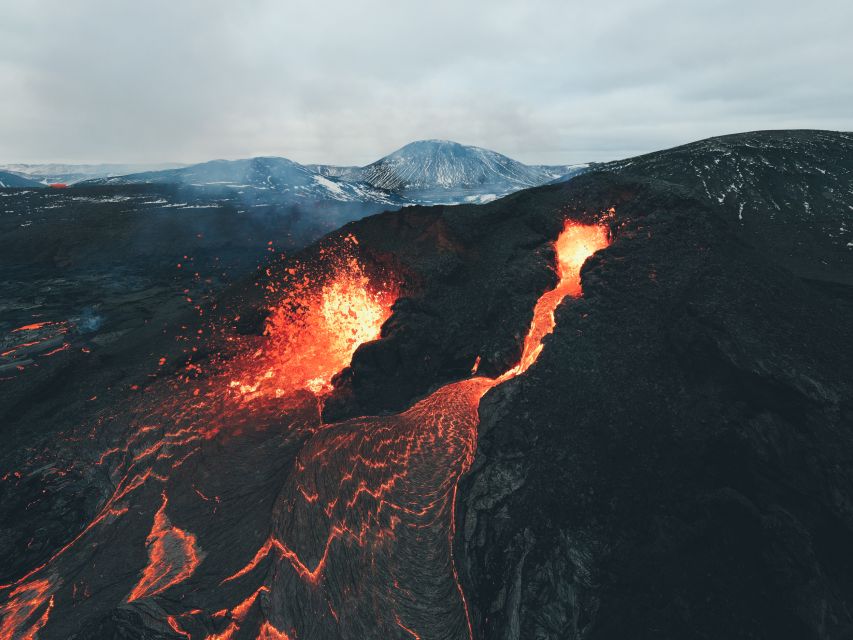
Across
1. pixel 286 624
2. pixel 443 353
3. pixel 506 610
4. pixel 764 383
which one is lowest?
pixel 286 624

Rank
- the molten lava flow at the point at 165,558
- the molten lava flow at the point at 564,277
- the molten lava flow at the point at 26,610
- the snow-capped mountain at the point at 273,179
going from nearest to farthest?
the molten lava flow at the point at 26,610 < the molten lava flow at the point at 165,558 < the molten lava flow at the point at 564,277 < the snow-capped mountain at the point at 273,179

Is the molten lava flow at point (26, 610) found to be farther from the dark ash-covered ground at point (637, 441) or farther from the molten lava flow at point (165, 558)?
the molten lava flow at point (165, 558)

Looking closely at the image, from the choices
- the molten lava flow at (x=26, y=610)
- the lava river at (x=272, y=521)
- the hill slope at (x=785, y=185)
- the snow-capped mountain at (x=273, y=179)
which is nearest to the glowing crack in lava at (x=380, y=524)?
the lava river at (x=272, y=521)

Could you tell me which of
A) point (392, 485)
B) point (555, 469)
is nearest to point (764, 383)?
point (555, 469)

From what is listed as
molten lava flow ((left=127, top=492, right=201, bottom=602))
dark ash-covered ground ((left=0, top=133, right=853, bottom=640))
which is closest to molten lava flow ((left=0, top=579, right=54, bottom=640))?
dark ash-covered ground ((left=0, top=133, right=853, bottom=640))

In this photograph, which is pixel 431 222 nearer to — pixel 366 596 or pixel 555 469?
pixel 555 469

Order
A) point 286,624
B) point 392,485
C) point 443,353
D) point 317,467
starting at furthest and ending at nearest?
point 443,353
point 317,467
point 392,485
point 286,624

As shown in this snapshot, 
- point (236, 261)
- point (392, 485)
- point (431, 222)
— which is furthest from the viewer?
point (236, 261)
